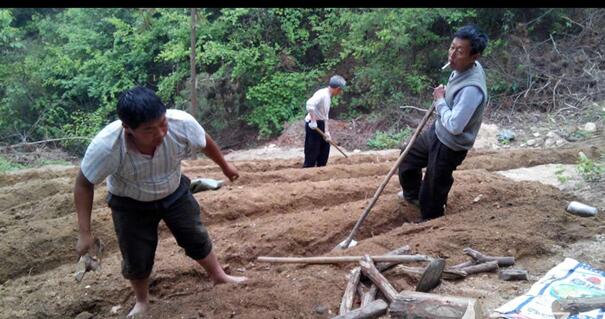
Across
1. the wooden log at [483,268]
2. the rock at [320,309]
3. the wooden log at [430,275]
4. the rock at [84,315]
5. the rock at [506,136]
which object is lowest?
the rock at [506,136]

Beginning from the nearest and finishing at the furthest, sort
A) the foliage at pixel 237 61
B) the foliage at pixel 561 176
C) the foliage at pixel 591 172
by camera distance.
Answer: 1. the foliage at pixel 591 172
2. the foliage at pixel 561 176
3. the foliage at pixel 237 61

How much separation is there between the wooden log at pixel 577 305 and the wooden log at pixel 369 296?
1044mm

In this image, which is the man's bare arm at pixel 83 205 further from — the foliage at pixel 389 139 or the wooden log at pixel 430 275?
the foliage at pixel 389 139

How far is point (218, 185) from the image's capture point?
6.48 metres

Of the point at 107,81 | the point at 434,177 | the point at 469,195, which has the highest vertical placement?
the point at 434,177

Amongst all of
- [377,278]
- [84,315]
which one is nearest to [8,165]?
[84,315]

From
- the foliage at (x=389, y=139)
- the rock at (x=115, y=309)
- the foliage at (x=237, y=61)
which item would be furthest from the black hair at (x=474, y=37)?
the foliage at (x=237, y=61)

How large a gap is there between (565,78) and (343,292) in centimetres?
1101

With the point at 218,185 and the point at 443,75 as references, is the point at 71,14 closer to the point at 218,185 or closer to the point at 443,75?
the point at 443,75

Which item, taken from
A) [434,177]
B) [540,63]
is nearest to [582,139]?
[540,63]

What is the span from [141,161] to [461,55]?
2476mm

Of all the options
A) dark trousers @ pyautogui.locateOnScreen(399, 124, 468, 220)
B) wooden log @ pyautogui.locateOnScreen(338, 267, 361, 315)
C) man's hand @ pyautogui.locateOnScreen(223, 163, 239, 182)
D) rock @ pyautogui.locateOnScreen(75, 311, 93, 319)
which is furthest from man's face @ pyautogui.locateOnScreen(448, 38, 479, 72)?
rock @ pyautogui.locateOnScreen(75, 311, 93, 319)

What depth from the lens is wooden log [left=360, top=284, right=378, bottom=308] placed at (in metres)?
3.10

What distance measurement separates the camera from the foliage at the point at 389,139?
1203 centimetres
